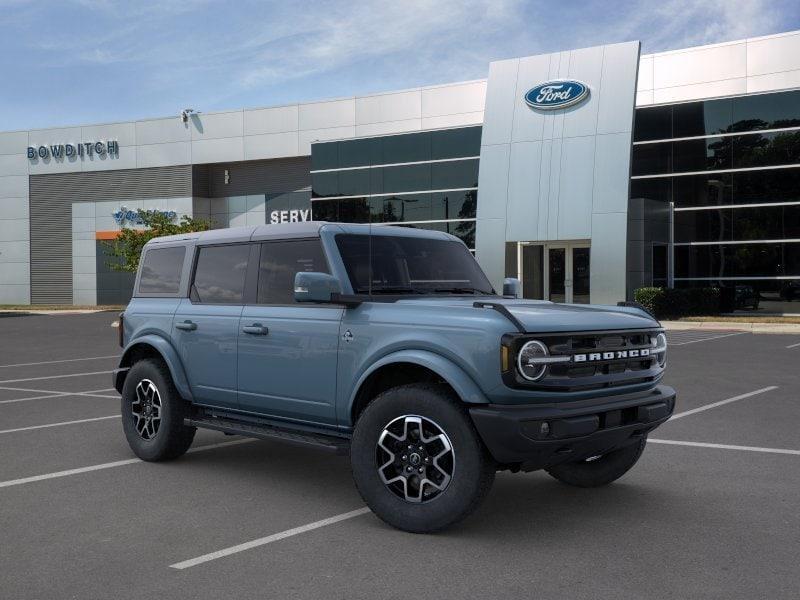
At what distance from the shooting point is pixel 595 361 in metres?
5.18

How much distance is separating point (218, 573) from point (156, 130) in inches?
1845

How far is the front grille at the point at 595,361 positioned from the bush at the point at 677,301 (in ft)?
75.6

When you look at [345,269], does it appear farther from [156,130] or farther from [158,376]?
[156,130]

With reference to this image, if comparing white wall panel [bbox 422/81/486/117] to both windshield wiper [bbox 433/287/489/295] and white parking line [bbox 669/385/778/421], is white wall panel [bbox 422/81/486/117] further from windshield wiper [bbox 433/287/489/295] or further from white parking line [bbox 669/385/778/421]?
windshield wiper [bbox 433/287/489/295]

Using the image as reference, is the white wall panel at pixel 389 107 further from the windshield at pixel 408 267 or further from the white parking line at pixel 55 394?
the windshield at pixel 408 267

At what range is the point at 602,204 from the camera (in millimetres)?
29344

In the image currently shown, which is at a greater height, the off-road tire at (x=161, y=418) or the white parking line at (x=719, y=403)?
the off-road tire at (x=161, y=418)

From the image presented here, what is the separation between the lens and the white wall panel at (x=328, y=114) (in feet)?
135

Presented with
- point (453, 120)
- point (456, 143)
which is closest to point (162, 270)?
point (456, 143)

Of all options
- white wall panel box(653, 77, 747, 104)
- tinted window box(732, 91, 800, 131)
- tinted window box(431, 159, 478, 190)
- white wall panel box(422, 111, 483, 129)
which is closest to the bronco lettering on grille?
tinted window box(732, 91, 800, 131)

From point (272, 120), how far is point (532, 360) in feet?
135

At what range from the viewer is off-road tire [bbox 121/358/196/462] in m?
6.89

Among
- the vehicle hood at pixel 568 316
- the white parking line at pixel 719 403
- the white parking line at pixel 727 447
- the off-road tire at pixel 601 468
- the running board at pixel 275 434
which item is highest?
the vehicle hood at pixel 568 316

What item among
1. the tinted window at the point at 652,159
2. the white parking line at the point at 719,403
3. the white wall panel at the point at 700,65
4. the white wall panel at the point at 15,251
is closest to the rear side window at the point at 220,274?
the white parking line at the point at 719,403
